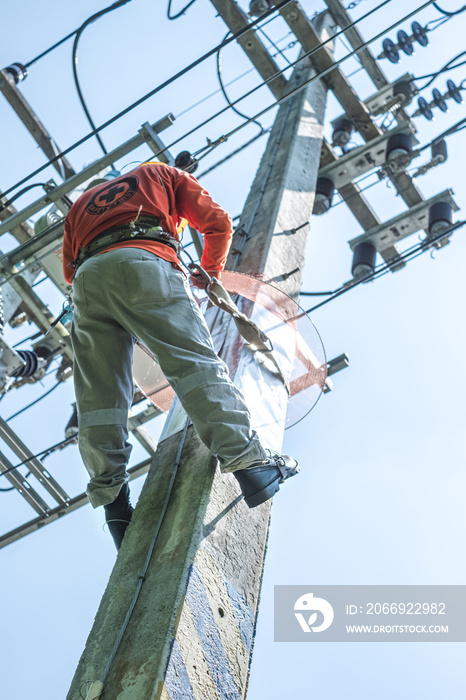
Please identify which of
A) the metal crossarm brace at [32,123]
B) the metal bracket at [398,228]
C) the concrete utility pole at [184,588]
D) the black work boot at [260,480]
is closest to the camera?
the concrete utility pole at [184,588]

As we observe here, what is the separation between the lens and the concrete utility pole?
2416 mm

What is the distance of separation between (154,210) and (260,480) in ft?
3.96

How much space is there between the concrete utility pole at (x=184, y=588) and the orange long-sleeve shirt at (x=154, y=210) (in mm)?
512

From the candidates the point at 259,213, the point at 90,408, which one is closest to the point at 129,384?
the point at 90,408

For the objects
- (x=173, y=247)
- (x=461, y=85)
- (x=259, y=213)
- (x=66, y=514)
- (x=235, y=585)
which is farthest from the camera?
(x=461, y=85)

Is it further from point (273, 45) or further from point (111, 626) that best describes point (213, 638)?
point (273, 45)

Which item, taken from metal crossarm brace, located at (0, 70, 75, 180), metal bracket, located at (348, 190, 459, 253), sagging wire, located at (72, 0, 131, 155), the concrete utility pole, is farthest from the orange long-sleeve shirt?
metal bracket, located at (348, 190, 459, 253)

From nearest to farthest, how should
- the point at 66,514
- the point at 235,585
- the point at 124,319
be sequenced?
the point at 235,585, the point at 124,319, the point at 66,514

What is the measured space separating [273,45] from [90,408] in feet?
20.0

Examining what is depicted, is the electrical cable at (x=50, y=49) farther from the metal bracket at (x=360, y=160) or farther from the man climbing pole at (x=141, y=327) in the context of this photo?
the man climbing pole at (x=141, y=327)

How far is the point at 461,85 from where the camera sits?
8.76 m

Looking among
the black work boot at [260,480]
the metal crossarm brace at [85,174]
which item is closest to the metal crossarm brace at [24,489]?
the metal crossarm brace at [85,174]

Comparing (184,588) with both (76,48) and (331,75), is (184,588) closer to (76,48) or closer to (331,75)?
(76,48)

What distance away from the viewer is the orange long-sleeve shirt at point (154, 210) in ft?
11.6
